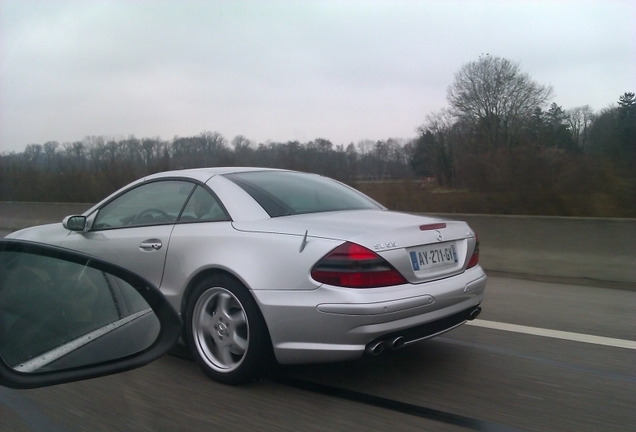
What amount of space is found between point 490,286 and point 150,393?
5.40 metres

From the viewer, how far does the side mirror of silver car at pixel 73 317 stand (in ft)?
8.09

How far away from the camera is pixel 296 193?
4984mm

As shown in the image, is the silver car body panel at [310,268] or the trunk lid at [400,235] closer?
the silver car body panel at [310,268]

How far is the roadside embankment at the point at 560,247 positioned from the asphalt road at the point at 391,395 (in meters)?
3.12

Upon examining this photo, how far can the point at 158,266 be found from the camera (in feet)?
15.9

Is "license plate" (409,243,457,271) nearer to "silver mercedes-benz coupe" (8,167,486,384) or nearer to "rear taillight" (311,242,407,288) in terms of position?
"silver mercedes-benz coupe" (8,167,486,384)

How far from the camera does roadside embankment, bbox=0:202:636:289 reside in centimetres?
834

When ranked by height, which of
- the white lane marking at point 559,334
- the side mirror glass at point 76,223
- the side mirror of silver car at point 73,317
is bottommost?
the white lane marking at point 559,334

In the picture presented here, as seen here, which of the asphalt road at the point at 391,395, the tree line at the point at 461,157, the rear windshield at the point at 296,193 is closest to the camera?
the asphalt road at the point at 391,395

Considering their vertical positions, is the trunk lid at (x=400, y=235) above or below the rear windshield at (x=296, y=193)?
below

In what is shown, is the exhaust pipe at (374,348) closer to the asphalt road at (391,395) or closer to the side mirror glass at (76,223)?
the asphalt road at (391,395)

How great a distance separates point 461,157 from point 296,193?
1060cm

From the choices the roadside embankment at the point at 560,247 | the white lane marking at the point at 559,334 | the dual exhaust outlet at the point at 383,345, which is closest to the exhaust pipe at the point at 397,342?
the dual exhaust outlet at the point at 383,345

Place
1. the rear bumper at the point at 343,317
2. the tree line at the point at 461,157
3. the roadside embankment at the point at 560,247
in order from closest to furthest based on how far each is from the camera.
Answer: the rear bumper at the point at 343,317
the roadside embankment at the point at 560,247
the tree line at the point at 461,157
